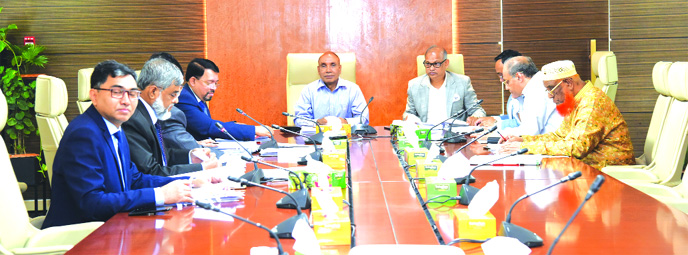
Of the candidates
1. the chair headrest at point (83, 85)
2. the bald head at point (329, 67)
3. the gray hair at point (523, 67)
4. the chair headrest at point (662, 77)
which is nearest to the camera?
the chair headrest at point (662, 77)

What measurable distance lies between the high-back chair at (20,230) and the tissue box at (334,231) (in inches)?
36.5

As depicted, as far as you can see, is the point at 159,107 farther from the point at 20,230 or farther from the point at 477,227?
the point at 477,227

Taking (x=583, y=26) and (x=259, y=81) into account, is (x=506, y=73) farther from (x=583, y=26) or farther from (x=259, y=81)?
(x=259, y=81)

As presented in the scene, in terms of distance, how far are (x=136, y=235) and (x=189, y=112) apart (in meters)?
2.34

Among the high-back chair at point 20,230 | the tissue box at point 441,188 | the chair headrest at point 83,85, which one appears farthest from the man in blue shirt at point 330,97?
the tissue box at point 441,188

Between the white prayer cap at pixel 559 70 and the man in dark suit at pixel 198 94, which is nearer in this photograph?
the white prayer cap at pixel 559 70

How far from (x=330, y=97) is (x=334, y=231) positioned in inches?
149

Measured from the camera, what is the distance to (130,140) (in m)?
2.90

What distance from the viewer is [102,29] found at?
610cm

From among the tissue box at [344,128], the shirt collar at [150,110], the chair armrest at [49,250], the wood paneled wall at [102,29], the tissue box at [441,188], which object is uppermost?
the wood paneled wall at [102,29]

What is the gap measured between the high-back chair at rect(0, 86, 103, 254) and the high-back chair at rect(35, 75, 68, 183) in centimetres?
116

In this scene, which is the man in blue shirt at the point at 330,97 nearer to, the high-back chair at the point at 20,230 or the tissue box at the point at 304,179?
the tissue box at the point at 304,179

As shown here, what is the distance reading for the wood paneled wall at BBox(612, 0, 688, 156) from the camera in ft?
20.2

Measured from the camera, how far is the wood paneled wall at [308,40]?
6156 millimetres
